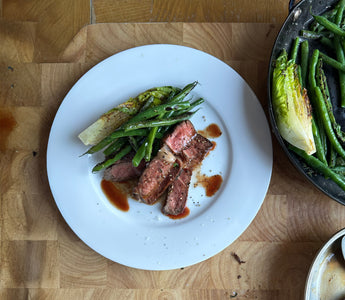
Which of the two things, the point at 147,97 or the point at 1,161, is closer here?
the point at 147,97

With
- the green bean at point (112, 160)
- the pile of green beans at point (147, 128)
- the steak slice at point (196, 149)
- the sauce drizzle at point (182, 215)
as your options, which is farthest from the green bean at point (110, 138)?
the sauce drizzle at point (182, 215)

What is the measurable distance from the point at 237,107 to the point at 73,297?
204 centimetres

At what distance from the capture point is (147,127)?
2.68m

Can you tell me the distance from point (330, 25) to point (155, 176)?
176 cm

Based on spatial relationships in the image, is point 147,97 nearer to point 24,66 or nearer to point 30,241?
point 24,66

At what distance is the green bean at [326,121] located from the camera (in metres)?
2.56

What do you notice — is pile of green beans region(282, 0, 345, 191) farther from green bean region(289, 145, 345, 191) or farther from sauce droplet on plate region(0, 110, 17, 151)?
sauce droplet on plate region(0, 110, 17, 151)

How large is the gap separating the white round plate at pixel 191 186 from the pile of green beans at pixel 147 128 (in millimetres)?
129

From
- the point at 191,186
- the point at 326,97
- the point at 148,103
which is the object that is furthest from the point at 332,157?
the point at 148,103

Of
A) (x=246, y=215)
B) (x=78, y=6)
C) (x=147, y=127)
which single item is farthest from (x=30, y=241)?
(x=78, y=6)

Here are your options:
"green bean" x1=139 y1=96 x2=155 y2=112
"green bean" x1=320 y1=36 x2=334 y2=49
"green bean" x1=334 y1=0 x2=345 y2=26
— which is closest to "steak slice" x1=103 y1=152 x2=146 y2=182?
"green bean" x1=139 y1=96 x2=155 y2=112

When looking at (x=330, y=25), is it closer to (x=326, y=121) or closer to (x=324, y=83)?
(x=324, y=83)

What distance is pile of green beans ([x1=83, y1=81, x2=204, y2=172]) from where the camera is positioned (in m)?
2.61

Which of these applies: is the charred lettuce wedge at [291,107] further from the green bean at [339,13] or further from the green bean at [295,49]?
the green bean at [339,13]
